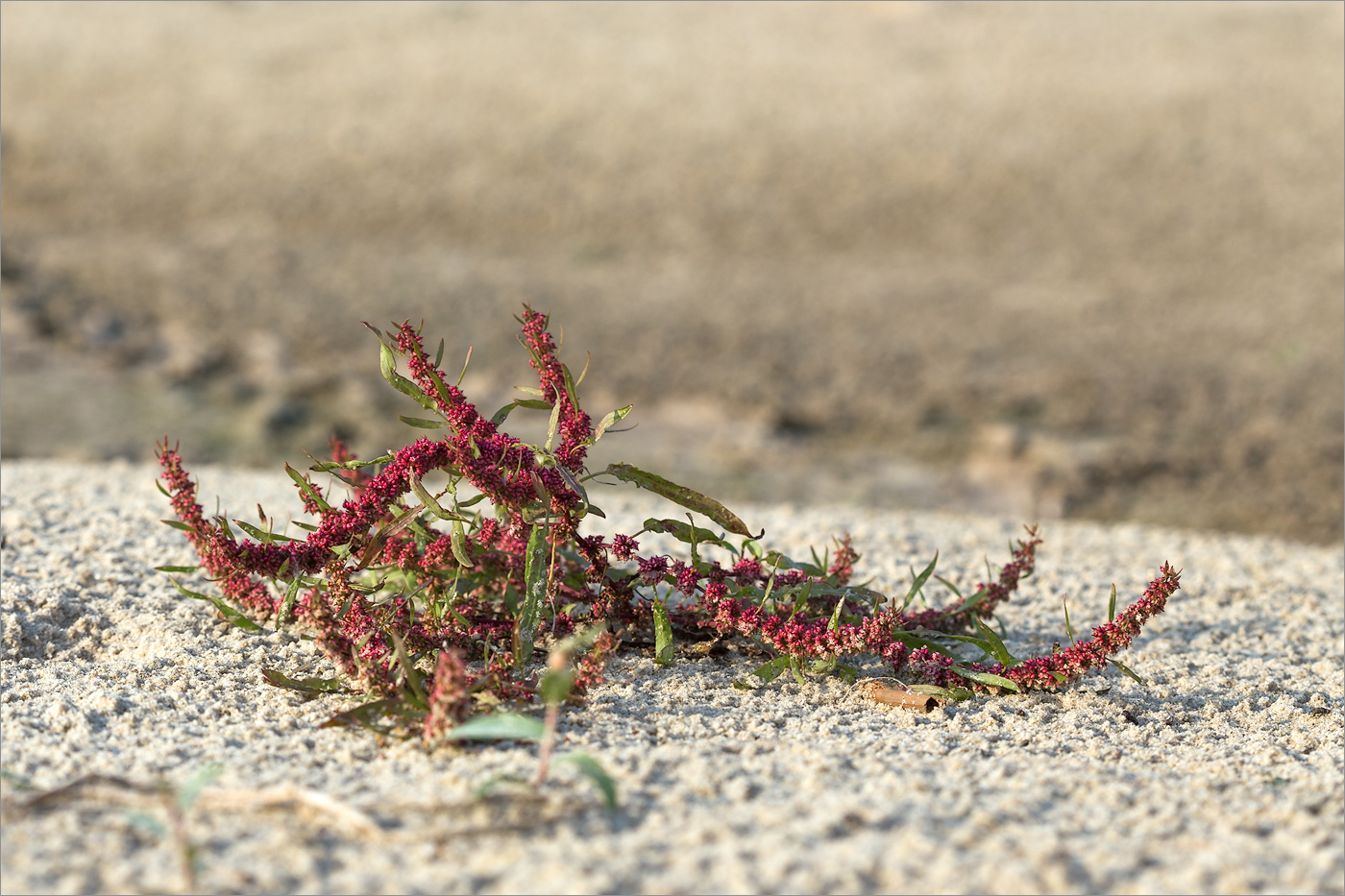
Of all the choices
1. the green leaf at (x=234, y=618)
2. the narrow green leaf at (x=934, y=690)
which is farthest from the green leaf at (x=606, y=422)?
the green leaf at (x=234, y=618)

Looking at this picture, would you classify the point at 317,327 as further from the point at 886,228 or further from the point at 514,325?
the point at 886,228

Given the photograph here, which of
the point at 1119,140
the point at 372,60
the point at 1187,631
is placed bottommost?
the point at 1187,631

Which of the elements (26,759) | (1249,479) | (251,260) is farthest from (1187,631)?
(251,260)

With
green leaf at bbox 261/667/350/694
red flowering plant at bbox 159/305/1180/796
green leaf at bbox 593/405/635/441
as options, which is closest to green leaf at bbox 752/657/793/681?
red flowering plant at bbox 159/305/1180/796

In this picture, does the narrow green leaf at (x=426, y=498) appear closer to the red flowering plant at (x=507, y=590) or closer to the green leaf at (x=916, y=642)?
the red flowering plant at (x=507, y=590)

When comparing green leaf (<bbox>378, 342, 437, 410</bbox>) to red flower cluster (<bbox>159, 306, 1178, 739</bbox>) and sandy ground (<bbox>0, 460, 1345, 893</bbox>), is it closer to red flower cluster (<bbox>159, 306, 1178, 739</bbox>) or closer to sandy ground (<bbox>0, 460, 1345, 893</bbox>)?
red flower cluster (<bbox>159, 306, 1178, 739</bbox>)

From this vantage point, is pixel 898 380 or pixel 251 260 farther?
pixel 251 260
